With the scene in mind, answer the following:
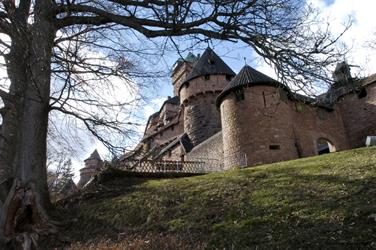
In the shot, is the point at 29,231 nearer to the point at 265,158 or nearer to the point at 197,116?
the point at 265,158

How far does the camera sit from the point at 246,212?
6816 millimetres

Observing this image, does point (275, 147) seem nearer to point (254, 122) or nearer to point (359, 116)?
point (254, 122)

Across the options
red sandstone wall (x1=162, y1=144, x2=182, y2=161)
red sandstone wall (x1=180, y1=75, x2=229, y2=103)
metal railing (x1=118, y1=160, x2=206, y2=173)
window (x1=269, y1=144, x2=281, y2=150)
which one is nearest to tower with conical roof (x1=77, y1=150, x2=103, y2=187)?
metal railing (x1=118, y1=160, x2=206, y2=173)

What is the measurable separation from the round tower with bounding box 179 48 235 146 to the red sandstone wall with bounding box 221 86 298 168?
1159cm

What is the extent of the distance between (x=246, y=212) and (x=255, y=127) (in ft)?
44.6

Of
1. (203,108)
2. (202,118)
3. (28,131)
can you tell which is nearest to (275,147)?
(202,118)

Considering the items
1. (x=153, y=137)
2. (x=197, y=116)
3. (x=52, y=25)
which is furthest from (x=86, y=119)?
(x=153, y=137)

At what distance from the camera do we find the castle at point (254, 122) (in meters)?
19.8

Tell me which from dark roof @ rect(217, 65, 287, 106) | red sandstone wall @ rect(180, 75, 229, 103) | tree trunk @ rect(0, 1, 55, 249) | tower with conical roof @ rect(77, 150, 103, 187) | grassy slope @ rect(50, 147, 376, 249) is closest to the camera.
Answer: grassy slope @ rect(50, 147, 376, 249)

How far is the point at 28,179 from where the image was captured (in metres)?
5.98

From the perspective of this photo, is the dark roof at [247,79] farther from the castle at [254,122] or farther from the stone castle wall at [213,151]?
the stone castle wall at [213,151]

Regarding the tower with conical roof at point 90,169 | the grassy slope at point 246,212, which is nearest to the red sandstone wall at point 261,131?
the tower with conical roof at point 90,169

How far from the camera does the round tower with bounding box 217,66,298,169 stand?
1952 centimetres

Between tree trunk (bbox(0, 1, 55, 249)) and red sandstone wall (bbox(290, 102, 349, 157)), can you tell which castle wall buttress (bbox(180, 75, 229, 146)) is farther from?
Result: tree trunk (bbox(0, 1, 55, 249))
